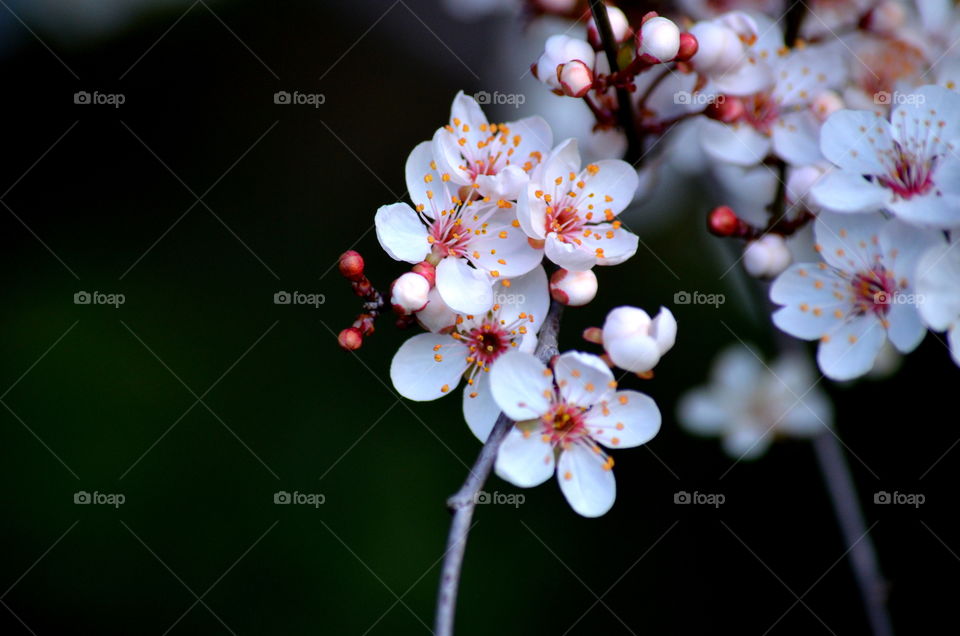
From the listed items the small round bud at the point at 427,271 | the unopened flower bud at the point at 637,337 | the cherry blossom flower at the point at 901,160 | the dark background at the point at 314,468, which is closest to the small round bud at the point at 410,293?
the small round bud at the point at 427,271

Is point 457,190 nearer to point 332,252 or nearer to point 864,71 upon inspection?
point 864,71

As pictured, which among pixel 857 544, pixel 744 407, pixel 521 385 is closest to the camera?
pixel 521 385

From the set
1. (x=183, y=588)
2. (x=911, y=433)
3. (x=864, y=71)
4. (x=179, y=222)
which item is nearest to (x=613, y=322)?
(x=864, y=71)

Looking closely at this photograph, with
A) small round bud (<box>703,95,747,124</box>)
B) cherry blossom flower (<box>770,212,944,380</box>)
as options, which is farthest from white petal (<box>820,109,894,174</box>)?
small round bud (<box>703,95,747,124</box>)

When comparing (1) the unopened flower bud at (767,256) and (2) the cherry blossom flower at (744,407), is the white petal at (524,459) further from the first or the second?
(2) the cherry blossom flower at (744,407)

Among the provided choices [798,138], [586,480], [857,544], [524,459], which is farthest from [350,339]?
[857,544]

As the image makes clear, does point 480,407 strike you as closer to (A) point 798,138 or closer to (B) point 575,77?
(B) point 575,77
